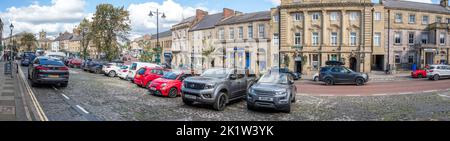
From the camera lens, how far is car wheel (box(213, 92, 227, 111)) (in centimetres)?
1144

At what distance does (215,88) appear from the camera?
1148 centimetres

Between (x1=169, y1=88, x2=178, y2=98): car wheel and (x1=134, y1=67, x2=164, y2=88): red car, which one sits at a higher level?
(x1=134, y1=67, x2=164, y2=88): red car

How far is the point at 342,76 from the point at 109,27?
32.2 meters

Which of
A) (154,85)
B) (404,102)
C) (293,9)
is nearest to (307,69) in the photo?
(293,9)

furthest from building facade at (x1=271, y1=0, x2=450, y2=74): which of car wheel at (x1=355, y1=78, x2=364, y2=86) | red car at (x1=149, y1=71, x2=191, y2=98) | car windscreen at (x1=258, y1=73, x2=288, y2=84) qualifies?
car windscreen at (x1=258, y1=73, x2=288, y2=84)

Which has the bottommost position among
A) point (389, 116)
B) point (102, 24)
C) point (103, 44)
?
point (389, 116)

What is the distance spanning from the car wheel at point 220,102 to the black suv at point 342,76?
15.7 meters

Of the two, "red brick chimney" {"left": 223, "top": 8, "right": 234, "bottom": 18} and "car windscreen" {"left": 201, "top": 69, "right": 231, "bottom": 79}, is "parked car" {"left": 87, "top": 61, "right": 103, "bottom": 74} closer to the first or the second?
"car windscreen" {"left": 201, "top": 69, "right": 231, "bottom": 79}

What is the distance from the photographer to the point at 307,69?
130ft

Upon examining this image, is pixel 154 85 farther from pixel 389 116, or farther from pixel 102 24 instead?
pixel 102 24

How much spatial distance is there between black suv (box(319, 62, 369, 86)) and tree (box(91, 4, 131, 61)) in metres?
30.3
